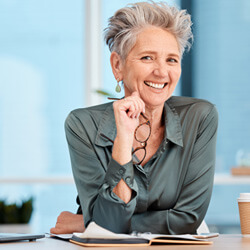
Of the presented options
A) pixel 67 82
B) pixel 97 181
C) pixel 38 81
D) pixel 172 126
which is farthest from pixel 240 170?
pixel 97 181

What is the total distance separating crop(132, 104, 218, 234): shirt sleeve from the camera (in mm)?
1662

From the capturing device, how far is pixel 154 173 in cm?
177

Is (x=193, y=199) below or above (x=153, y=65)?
below

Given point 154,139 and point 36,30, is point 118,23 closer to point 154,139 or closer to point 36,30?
point 154,139

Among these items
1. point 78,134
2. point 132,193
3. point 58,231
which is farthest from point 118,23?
point 58,231

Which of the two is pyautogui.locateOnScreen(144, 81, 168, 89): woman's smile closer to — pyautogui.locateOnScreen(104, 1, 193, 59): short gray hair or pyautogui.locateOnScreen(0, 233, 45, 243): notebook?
pyautogui.locateOnScreen(104, 1, 193, 59): short gray hair

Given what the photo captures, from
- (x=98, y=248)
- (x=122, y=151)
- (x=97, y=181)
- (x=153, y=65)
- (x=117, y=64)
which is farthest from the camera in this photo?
(x=117, y=64)

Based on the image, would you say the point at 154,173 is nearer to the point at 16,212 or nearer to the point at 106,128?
the point at 106,128

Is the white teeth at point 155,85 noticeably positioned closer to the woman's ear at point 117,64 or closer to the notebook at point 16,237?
the woman's ear at point 117,64

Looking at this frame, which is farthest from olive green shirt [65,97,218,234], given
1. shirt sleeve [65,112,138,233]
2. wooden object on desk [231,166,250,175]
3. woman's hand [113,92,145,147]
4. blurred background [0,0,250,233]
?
blurred background [0,0,250,233]

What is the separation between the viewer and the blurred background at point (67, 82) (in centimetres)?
457

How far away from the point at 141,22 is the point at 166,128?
43cm

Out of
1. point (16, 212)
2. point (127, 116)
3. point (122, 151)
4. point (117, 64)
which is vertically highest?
point (117, 64)

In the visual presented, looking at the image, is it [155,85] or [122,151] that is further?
[155,85]
